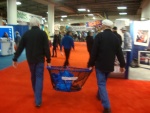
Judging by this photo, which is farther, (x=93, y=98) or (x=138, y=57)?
(x=138, y=57)

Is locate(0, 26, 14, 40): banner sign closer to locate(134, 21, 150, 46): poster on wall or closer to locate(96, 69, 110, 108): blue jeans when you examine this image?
locate(134, 21, 150, 46): poster on wall

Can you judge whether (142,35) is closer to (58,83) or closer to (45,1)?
(58,83)

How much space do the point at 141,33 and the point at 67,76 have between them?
6272 millimetres

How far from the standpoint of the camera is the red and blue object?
137 inches

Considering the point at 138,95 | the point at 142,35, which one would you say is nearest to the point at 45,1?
the point at 142,35

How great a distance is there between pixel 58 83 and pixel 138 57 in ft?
18.6

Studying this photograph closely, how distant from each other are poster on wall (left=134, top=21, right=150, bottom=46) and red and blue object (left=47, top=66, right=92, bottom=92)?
5794 millimetres

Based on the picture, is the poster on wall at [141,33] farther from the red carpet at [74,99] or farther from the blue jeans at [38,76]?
the blue jeans at [38,76]

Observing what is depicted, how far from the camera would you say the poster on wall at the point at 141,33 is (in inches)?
335

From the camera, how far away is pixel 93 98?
4.17m

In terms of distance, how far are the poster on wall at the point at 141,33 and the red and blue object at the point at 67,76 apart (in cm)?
579

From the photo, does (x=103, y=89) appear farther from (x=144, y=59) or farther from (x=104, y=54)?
(x=144, y=59)

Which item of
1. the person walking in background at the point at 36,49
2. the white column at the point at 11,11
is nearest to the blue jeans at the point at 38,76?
the person walking in background at the point at 36,49

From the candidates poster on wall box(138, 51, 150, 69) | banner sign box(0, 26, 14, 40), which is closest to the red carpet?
poster on wall box(138, 51, 150, 69)
